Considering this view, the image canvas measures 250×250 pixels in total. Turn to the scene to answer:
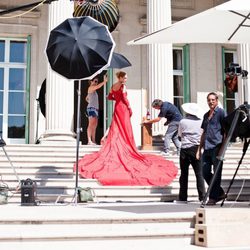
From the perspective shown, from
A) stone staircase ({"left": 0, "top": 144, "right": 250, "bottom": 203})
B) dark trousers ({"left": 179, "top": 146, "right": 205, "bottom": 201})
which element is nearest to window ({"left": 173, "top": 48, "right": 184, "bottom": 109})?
stone staircase ({"left": 0, "top": 144, "right": 250, "bottom": 203})

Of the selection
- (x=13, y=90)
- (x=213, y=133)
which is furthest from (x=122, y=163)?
(x=13, y=90)

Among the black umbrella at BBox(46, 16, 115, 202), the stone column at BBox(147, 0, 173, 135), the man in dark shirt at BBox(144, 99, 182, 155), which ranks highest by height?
the stone column at BBox(147, 0, 173, 135)

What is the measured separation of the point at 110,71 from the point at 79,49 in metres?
9.23

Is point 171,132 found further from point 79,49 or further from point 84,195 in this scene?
point 79,49

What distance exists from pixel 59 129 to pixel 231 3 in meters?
7.75

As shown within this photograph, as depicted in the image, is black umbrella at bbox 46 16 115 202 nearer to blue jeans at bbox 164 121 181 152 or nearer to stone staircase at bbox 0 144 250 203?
stone staircase at bbox 0 144 250 203

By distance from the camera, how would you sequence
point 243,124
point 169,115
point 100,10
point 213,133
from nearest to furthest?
point 243,124, point 213,133, point 169,115, point 100,10

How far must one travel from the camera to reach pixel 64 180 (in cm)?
919

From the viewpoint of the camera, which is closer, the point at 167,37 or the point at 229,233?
the point at 229,233

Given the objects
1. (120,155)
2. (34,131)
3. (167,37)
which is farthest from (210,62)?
(167,37)

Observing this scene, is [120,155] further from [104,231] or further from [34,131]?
[34,131]

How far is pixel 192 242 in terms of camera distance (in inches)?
214

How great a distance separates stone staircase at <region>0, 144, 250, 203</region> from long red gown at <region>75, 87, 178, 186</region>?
264mm

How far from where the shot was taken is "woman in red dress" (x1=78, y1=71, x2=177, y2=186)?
9.56m
